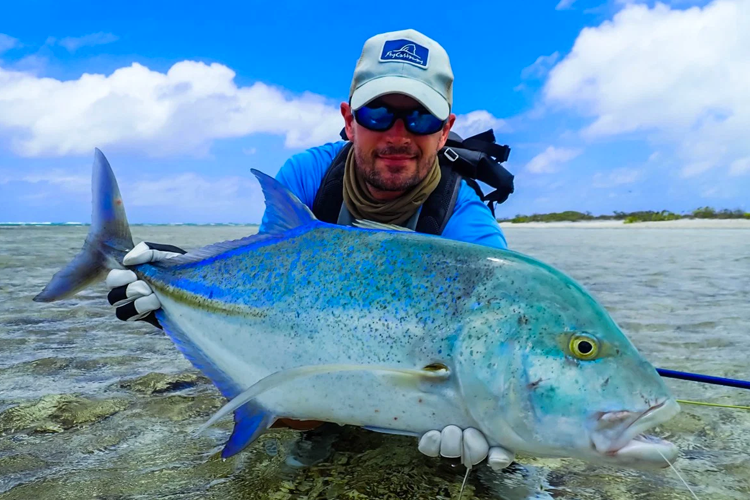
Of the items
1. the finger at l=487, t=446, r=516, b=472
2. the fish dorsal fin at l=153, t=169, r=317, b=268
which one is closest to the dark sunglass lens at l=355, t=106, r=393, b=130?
the fish dorsal fin at l=153, t=169, r=317, b=268

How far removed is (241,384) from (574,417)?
4.49 ft

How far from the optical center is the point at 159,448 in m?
2.59

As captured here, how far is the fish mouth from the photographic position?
5.15 ft

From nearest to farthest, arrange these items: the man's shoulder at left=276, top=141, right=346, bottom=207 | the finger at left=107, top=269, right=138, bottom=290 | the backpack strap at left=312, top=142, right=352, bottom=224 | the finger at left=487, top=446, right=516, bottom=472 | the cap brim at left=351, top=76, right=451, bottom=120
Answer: the finger at left=487, top=446, right=516, bottom=472, the finger at left=107, top=269, right=138, bottom=290, the cap brim at left=351, top=76, right=451, bottom=120, the backpack strap at left=312, top=142, right=352, bottom=224, the man's shoulder at left=276, top=141, right=346, bottom=207

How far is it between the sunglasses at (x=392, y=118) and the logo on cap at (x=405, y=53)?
12.4 inches

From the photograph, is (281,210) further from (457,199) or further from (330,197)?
(457,199)

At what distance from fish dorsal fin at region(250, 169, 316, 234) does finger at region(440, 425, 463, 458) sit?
1.07 meters

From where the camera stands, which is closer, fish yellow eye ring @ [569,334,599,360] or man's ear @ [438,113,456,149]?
fish yellow eye ring @ [569,334,599,360]

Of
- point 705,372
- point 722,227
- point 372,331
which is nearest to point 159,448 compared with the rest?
point 372,331

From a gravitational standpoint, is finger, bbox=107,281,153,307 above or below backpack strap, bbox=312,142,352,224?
below

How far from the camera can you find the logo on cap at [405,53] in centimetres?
320

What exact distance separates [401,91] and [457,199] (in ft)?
2.61

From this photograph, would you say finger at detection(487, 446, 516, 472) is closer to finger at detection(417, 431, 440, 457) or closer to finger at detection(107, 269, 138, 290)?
finger at detection(417, 431, 440, 457)

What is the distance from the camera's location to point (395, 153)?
3.17 meters
